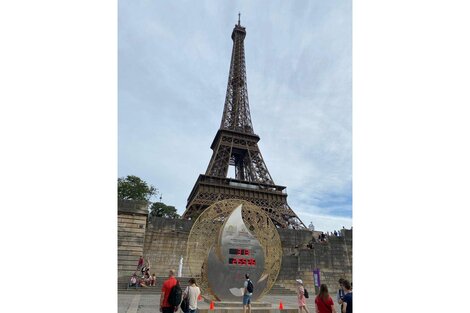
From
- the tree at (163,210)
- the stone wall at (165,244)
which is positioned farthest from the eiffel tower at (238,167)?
the stone wall at (165,244)

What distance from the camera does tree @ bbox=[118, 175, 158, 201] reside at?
38.8 meters

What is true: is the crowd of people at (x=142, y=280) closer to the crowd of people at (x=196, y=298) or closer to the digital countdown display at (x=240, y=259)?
the digital countdown display at (x=240, y=259)

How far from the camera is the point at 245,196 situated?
4016 cm

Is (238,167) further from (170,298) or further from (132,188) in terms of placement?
(170,298)

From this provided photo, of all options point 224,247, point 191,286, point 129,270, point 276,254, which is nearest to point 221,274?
point 224,247

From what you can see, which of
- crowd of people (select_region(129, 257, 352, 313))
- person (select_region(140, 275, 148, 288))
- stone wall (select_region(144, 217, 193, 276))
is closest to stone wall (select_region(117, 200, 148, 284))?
stone wall (select_region(144, 217, 193, 276))

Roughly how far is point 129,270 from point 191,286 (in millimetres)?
14687

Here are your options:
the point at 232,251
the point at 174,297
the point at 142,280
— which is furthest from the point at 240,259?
the point at 142,280

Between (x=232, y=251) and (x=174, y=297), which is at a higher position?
(x=232, y=251)

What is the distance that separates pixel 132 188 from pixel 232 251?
100 ft

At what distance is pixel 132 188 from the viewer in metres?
39.2

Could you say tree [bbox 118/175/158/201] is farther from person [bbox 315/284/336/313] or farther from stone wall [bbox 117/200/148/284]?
person [bbox 315/284/336/313]

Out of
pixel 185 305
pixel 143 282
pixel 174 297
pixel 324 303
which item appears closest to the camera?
pixel 324 303

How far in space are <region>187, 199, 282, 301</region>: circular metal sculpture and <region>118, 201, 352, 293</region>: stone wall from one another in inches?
427
